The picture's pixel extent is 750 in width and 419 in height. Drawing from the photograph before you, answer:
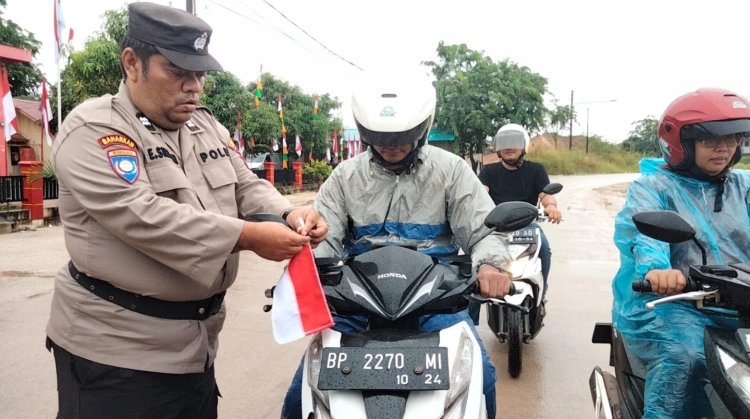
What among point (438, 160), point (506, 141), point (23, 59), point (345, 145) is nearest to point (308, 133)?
point (345, 145)

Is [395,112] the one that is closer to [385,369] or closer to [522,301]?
[385,369]

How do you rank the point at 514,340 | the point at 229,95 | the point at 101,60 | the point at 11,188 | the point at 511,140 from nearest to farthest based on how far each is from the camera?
the point at 514,340 < the point at 511,140 < the point at 11,188 < the point at 101,60 < the point at 229,95

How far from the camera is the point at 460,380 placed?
5.33ft

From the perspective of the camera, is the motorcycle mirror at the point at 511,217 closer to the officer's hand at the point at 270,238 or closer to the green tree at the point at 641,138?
the officer's hand at the point at 270,238

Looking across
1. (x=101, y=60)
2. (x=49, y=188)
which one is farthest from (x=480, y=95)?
(x=49, y=188)

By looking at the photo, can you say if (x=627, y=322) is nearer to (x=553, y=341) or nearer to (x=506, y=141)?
(x=553, y=341)

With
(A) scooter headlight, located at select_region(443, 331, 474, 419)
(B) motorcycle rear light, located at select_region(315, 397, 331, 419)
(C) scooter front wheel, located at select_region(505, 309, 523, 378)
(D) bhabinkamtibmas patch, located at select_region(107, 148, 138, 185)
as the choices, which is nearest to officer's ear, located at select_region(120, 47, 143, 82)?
(D) bhabinkamtibmas patch, located at select_region(107, 148, 138, 185)

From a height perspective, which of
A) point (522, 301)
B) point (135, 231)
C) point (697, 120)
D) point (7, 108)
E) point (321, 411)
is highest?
point (7, 108)

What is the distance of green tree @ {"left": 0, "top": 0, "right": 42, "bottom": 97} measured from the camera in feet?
84.5

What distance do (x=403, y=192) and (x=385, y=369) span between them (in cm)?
93

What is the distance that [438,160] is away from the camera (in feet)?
7.92

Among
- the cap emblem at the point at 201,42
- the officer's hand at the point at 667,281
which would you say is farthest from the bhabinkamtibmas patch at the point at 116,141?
the officer's hand at the point at 667,281

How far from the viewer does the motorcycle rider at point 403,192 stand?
2.21 meters

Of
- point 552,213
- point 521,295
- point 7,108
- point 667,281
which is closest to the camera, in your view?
point 667,281
